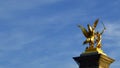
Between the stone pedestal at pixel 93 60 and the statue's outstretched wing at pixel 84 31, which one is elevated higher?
the statue's outstretched wing at pixel 84 31

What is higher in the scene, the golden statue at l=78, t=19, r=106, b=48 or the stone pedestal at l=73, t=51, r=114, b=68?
the golden statue at l=78, t=19, r=106, b=48

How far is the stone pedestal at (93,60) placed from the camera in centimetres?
7100

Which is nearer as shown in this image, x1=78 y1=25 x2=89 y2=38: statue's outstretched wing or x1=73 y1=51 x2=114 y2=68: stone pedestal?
x1=73 y1=51 x2=114 y2=68: stone pedestal

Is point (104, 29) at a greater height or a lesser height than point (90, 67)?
greater

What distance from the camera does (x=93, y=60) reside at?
2810 inches

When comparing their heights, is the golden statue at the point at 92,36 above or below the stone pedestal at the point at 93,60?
above

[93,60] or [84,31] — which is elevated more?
[84,31]

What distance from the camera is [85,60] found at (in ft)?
235

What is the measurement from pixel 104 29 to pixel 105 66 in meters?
4.37

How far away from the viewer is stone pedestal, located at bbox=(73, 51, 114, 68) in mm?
71000

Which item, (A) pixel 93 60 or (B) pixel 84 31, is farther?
(B) pixel 84 31

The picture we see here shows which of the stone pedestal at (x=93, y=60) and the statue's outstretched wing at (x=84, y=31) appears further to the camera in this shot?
the statue's outstretched wing at (x=84, y=31)

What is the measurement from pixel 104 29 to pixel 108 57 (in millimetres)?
3451

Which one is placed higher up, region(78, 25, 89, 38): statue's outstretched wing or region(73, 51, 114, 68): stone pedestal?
region(78, 25, 89, 38): statue's outstretched wing
